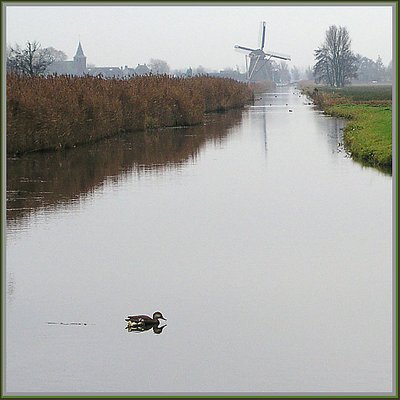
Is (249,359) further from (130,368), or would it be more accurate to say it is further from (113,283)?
(113,283)

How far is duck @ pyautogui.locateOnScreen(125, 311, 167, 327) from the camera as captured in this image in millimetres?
8812

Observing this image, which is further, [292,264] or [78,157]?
[78,157]

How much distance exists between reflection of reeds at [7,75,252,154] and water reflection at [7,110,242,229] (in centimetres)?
54

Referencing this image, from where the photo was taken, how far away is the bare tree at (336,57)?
10156 centimetres

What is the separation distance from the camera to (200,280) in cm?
1049

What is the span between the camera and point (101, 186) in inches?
728

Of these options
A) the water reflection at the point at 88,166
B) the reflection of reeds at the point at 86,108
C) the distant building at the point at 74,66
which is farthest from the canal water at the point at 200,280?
the distant building at the point at 74,66

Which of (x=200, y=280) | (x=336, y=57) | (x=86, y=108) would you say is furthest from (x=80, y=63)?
(x=200, y=280)

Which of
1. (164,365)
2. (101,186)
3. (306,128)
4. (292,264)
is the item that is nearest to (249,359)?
(164,365)

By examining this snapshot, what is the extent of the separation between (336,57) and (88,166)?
84.4m

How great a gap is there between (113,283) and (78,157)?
543 inches

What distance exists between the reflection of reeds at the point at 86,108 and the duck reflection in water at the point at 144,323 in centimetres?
1519

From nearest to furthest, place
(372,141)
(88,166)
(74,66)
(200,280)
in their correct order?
1. (200,280)
2. (88,166)
3. (372,141)
4. (74,66)

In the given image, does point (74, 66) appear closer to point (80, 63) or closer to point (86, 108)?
point (80, 63)
